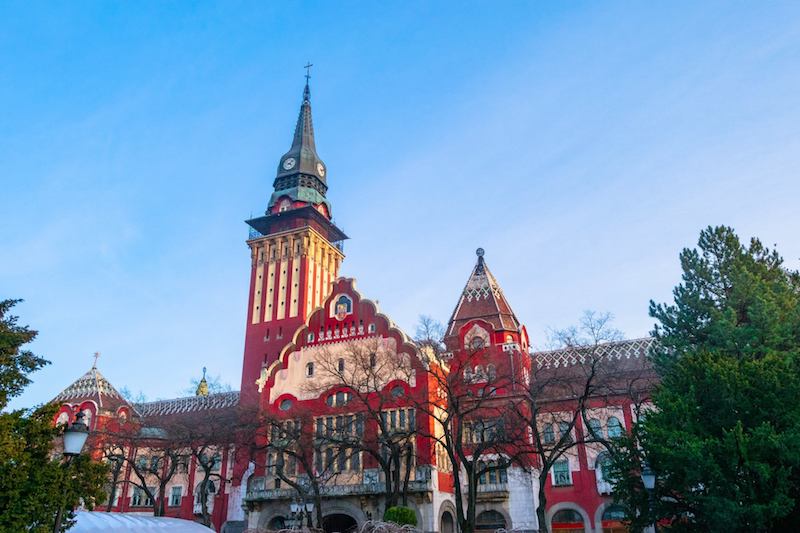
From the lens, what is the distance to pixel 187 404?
59.8 metres

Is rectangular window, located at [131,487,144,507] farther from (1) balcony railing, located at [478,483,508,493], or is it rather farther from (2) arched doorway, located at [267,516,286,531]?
(1) balcony railing, located at [478,483,508,493]

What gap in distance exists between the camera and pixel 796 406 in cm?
1970

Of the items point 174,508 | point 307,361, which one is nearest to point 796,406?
point 307,361

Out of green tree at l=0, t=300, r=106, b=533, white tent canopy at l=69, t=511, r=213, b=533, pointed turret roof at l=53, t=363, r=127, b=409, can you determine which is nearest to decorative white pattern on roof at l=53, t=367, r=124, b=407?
pointed turret roof at l=53, t=363, r=127, b=409

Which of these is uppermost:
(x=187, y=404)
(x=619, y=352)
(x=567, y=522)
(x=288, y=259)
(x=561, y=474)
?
(x=288, y=259)

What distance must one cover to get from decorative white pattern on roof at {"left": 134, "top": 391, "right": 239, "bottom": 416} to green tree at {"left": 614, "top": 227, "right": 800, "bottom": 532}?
40902 mm

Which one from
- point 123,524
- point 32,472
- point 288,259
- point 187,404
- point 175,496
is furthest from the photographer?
point 187,404

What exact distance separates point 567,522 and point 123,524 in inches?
1070

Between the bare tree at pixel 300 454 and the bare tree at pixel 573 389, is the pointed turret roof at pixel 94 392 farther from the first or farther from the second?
the bare tree at pixel 573 389

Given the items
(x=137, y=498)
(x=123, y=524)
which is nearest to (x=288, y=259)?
(x=137, y=498)

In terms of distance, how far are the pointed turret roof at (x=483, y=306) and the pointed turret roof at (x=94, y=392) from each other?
3237 centimetres

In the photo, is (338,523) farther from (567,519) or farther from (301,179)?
(301,179)

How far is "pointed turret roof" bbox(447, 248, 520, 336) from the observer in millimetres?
43156

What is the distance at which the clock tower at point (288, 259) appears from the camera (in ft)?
166
